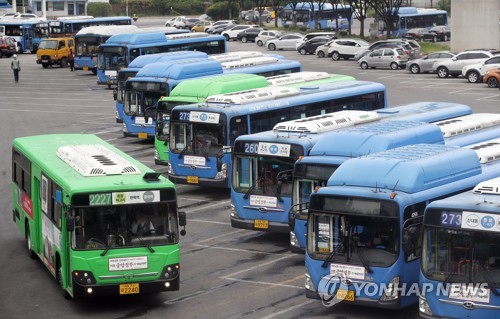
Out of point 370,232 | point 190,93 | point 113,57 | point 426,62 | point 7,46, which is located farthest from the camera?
point 7,46

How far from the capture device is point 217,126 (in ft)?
85.1

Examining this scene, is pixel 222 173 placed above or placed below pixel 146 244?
below

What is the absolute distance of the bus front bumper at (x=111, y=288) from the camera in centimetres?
1666

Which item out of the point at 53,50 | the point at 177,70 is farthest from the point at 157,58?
the point at 53,50

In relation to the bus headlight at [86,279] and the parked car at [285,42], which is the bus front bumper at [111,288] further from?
the parked car at [285,42]

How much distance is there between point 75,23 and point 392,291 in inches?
2532

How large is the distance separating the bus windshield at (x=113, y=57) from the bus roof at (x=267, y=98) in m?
20.0

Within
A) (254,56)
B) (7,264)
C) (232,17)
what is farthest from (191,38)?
(232,17)

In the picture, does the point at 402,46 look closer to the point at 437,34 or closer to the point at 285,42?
the point at 285,42

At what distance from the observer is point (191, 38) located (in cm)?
5209

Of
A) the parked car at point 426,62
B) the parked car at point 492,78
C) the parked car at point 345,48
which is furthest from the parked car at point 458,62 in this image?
the parked car at point 345,48

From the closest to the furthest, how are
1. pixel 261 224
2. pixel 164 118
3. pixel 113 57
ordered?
pixel 261 224 < pixel 164 118 < pixel 113 57

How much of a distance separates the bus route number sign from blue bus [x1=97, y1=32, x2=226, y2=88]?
3292 centimetres

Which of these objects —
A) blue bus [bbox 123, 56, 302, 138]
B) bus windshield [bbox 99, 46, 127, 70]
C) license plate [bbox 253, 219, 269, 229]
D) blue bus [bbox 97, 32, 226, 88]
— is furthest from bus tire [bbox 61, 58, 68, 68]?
license plate [bbox 253, 219, 269, 229]
